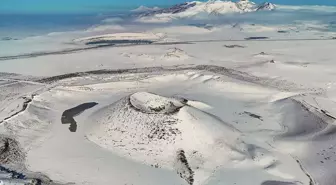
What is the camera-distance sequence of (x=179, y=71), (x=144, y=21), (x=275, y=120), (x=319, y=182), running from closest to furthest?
(x=319, y=182) < (x=275, y=120) < (x=179, y=71) < (x=144, y=21)

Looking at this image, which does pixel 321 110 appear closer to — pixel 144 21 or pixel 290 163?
pixel 290 163

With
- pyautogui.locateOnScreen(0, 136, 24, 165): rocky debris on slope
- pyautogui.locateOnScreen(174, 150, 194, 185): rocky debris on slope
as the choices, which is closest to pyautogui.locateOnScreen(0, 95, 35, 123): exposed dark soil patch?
pyautogui.locateOnScreen(0, 136, 24, 165): rocky debris on slope

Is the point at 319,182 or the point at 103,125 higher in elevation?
the point at 103,125

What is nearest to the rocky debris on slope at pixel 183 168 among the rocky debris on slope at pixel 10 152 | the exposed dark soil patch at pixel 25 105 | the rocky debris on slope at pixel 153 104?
the rocky debris on slope at pixel 153 104

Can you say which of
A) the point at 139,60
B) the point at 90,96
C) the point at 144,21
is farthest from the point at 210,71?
the point at 144,21

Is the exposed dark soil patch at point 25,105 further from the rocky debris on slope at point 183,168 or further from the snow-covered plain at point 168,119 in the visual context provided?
the rocky debris on slope at point 183,168

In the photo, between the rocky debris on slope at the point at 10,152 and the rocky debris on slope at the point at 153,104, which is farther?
the rocky debris on slope at the point at 153,104
